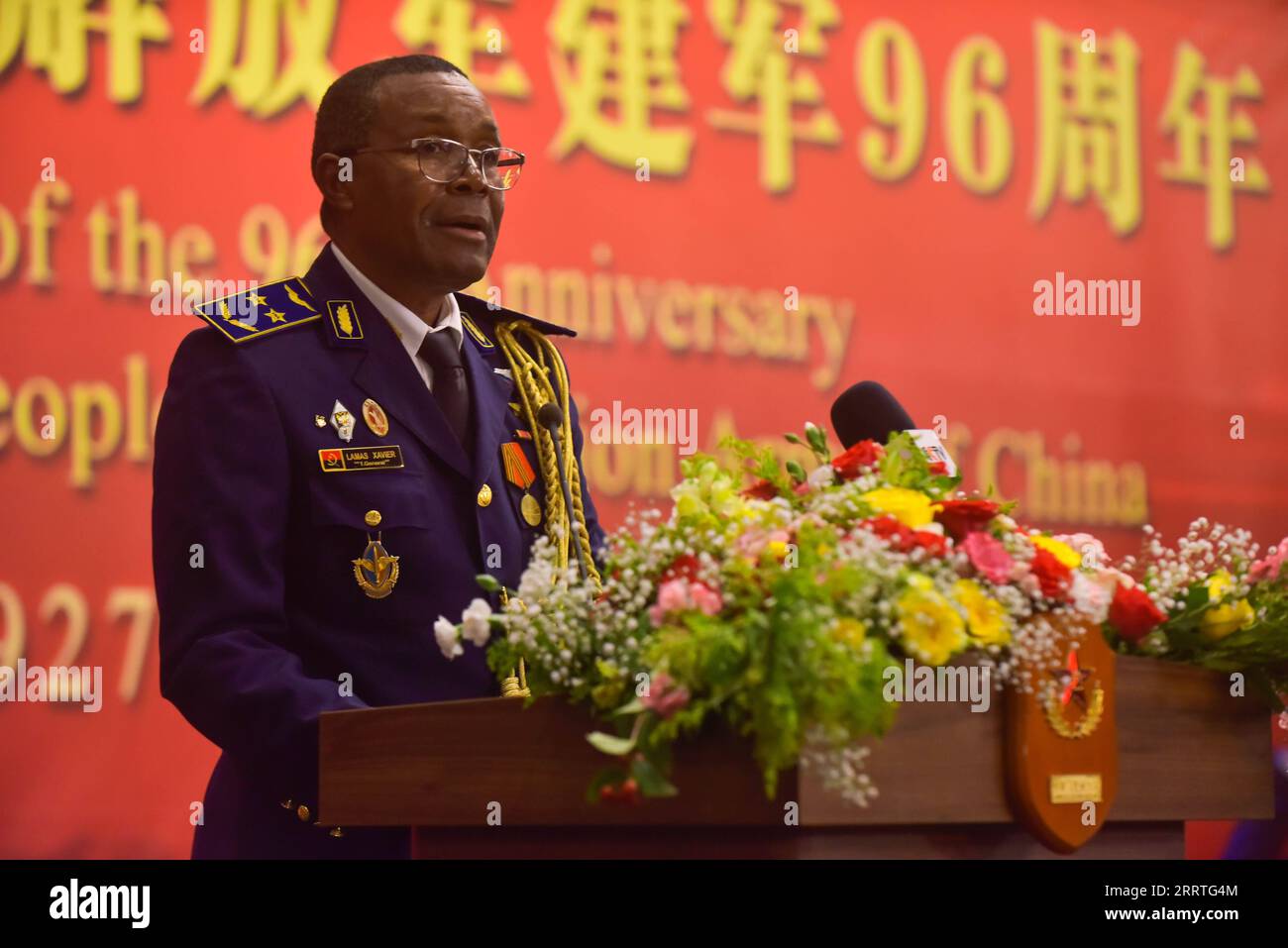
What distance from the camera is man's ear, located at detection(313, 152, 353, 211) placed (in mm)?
2086

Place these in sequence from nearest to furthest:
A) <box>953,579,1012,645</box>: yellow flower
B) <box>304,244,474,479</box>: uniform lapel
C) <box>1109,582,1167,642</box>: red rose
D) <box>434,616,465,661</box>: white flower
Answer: <box>953,579,1012,645</box>: yellow flower → <box>434,616,465,661</box>: white flower → <box>1109,582,1167,642</box>: red rose → <box>304,244,474,479</box>: uniform lapel

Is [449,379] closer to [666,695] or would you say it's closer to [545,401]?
[545,401]

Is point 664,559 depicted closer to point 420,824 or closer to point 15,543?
point 420,824

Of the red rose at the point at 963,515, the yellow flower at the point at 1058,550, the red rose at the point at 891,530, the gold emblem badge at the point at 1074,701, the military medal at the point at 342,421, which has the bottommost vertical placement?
the gold emblem badge at the point at 1074,701

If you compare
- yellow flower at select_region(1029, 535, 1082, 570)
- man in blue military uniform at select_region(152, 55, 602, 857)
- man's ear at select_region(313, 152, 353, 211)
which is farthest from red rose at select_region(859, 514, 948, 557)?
man's ear at select_region(313, 152, 353, 211)

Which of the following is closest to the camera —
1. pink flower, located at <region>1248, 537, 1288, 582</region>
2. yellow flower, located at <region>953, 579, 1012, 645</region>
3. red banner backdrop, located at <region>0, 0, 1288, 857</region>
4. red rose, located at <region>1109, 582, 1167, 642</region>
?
yellow flower, located at <region>953, 579, 1012, 645</region>

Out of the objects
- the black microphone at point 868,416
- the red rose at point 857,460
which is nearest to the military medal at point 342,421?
the black microphone at point 868,416

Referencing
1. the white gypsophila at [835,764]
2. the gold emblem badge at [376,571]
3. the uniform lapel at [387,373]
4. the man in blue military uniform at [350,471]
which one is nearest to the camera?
the white gypsophila at [835,764]

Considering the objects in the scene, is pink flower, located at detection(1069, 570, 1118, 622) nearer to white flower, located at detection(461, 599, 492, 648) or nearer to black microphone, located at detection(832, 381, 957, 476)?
black microphone, located at detection(832, 381, 957, 476)

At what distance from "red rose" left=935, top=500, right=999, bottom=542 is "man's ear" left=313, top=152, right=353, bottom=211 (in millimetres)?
990

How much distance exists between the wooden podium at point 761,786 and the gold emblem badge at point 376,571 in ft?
1.23

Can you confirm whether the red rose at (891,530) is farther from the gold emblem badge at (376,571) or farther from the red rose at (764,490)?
the gold emblem badge at (376,571)

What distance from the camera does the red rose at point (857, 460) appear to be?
1475mm

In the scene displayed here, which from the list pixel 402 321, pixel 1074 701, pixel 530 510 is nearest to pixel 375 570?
pixel 530 510
